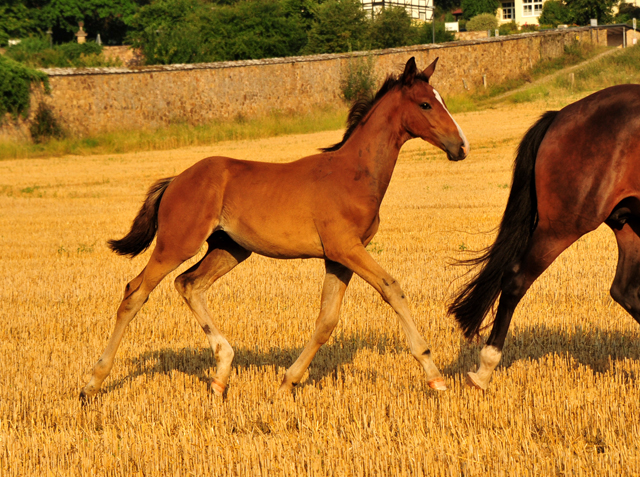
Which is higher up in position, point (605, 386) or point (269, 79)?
point (269, 79)

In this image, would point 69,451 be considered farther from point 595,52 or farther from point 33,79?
point 595,52

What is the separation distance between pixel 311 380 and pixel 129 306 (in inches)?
55.6

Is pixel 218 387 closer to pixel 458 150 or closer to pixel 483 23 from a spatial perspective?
pixel 458 150

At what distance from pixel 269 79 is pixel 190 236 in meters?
33.3

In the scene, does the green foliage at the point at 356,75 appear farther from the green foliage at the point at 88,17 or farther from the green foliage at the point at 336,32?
the green foliage at the point at 88,17

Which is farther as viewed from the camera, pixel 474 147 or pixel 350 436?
pixel 474 147

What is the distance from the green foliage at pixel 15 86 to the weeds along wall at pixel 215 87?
0.50 metres

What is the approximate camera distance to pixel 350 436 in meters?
4.30

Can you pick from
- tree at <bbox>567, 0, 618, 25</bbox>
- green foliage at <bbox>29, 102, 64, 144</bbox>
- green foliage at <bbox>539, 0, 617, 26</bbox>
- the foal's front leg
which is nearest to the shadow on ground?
the foal's front leg

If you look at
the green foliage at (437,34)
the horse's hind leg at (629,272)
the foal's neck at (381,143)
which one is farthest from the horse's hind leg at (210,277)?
the green foliage at (437,34)

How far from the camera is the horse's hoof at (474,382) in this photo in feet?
16.7

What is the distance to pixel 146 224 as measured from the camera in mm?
Result: 5590

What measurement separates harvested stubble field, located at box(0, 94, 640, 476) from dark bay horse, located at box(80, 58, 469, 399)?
15.1 inches

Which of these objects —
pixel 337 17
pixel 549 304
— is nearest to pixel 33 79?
pixel 337 17
